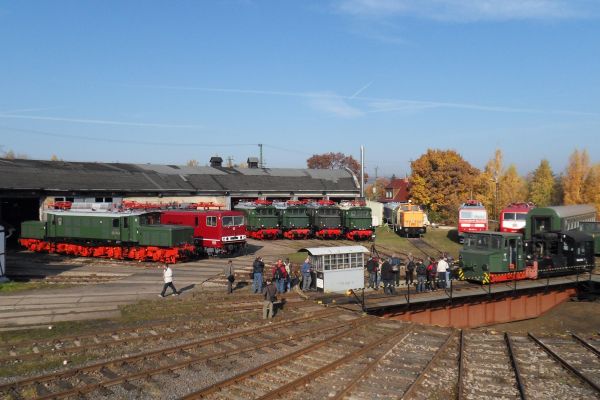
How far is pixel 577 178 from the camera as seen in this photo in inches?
2328

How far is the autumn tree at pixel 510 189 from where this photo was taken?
6575 centimetres

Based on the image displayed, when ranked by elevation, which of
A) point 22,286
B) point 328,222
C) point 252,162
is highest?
point 252,162

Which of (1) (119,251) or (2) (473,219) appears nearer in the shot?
(1) (119,251)

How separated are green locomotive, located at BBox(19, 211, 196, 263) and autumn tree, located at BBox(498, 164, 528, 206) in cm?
4924

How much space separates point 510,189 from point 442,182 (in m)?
14.8

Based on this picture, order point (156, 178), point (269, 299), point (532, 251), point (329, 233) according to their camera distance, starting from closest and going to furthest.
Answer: point (269, 299) → point (532, 251) → point (329, 233) → point (156, 178)

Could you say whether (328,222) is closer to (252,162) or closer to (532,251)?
(532,251)

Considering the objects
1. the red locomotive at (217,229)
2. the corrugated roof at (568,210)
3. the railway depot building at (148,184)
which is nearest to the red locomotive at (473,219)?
the corrugated roof at (568,210)

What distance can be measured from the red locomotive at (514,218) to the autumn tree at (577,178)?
2945 cm

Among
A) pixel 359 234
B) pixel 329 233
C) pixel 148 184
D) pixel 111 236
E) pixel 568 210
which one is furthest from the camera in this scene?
pixel 148 184

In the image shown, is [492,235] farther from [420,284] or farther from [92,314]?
[92,314]

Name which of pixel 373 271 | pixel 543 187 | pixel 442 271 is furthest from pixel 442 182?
pixel 373 271

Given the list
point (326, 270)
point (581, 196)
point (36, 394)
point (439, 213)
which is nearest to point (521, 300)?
point (326, 270)

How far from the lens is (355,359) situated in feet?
40.6
